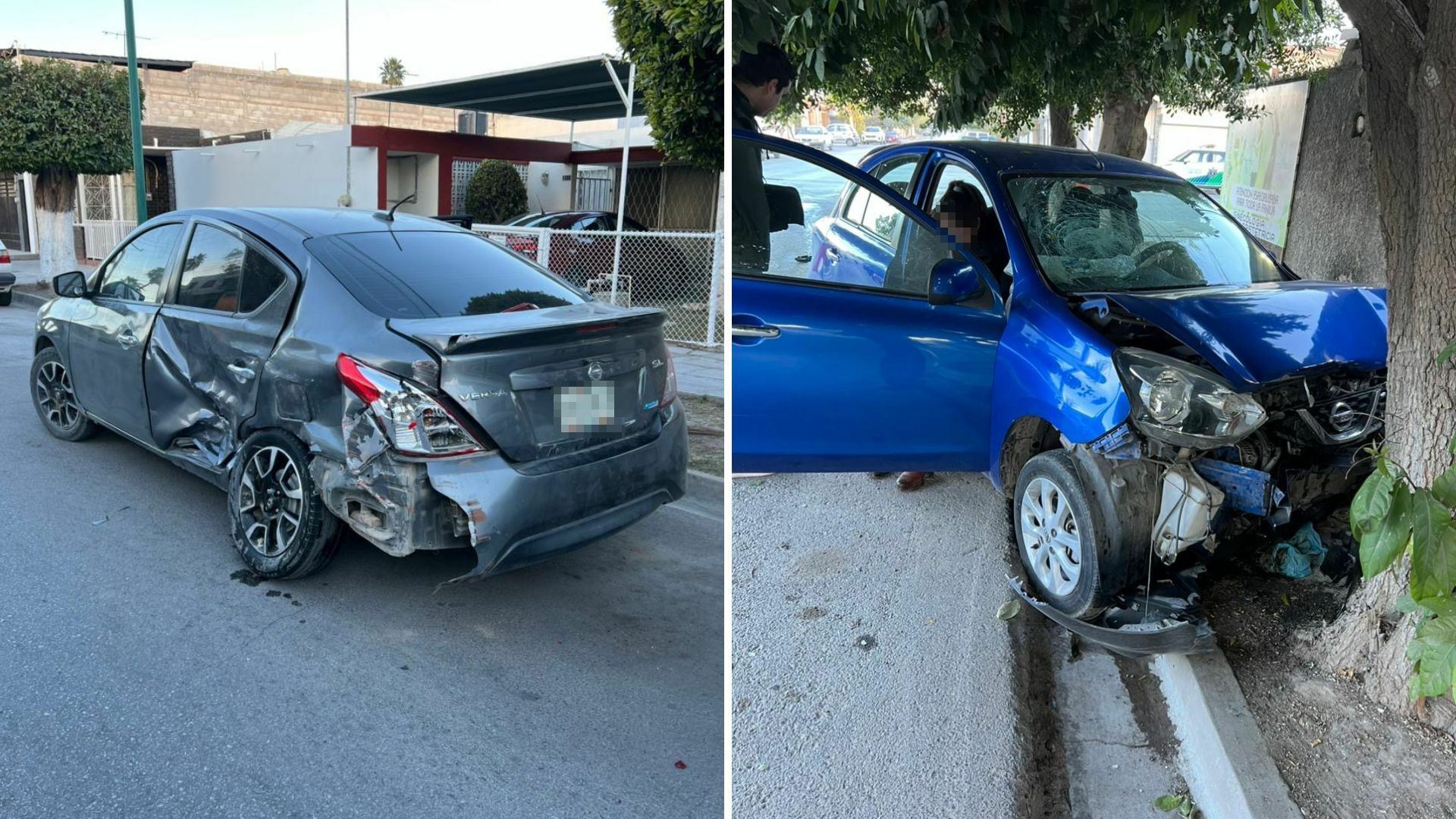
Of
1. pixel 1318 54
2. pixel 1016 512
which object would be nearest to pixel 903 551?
pixel 1016 512

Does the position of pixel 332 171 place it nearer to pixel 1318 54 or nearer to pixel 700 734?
pixel 1318 54

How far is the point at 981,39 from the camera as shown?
4.64 meters

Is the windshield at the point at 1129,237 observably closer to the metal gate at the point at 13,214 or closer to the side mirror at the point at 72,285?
the side mirror at the point at 72,285

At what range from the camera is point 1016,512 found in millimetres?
4457

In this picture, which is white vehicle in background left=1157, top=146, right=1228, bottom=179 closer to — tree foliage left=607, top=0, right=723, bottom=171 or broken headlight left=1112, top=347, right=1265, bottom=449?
tree foliage left=607, top=0, right=723, bottom=171

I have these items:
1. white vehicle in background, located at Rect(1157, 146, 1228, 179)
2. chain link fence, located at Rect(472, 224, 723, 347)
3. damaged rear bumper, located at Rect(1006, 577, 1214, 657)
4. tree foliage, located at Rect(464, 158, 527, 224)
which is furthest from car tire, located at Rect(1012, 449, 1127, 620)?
white vehicle in background, located at Rect(1157, 146, 1228, 179)

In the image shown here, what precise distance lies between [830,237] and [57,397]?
487 cm

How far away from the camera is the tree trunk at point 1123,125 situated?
35.0 feet

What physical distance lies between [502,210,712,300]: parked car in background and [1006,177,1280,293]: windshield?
6.24m

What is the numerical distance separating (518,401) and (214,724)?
141 centimetres

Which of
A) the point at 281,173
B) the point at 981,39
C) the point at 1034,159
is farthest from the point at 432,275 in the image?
the point at 281,173

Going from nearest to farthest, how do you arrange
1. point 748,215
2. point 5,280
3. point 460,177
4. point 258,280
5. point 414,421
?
point 414,421 → point 748,215 → point 258,280 → point 5,280 → point 460,177

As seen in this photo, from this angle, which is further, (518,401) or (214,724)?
(518,401)

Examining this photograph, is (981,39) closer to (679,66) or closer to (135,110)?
(679,66)
